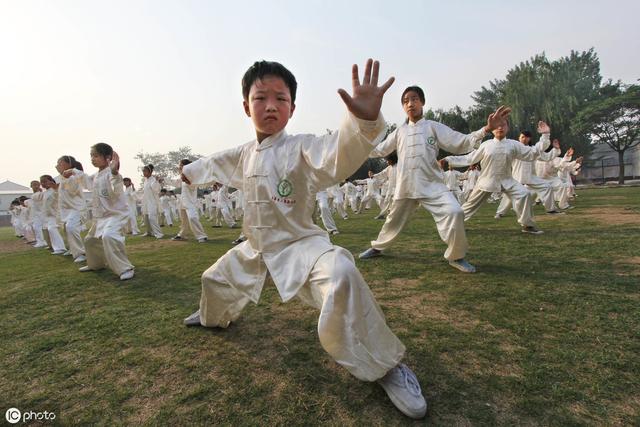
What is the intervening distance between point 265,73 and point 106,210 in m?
4.56

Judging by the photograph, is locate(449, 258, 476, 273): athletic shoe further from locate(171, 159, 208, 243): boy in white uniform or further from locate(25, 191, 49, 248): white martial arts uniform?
locate(25, 191, 49, 248): white martial arts uniform

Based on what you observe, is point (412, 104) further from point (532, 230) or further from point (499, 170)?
point (532, 230)

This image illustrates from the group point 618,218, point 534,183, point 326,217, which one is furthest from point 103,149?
point 618,218

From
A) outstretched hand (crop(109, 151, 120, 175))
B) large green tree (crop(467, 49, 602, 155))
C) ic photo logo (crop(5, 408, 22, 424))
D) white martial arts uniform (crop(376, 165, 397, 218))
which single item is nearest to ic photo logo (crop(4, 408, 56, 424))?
ic photo logo (crop(5, 408, 22, 424))

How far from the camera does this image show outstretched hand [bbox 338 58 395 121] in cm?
158

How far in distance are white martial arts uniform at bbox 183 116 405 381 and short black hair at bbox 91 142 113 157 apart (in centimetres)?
343

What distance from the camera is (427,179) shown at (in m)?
4.48

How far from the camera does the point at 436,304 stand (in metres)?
3.02

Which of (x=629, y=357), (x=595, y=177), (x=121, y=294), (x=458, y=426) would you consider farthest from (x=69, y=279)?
(x=595, y=177)

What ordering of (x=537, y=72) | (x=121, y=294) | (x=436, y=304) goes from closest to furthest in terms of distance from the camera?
(x=436, y=304) < (x=121, y=294) < (x=537, y=72)

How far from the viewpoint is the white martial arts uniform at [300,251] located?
1.70 metres

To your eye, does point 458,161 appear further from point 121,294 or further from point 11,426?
point 11,426

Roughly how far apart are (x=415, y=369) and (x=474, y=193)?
5.54 m

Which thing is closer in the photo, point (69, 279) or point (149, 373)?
point (149, 373)
